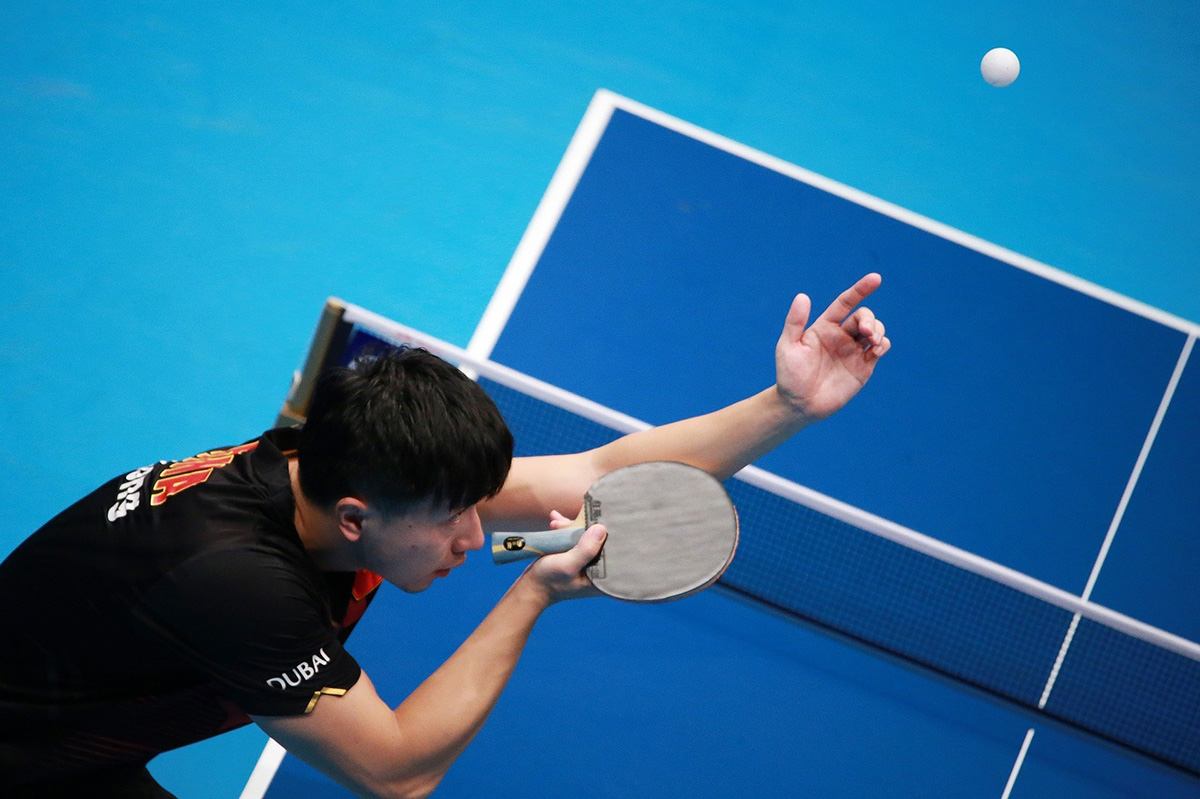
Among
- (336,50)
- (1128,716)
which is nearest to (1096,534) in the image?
(1128,716)

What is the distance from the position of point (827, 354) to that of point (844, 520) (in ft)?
5.42

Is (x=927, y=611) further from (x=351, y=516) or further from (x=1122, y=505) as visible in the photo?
(x=351, y=516)

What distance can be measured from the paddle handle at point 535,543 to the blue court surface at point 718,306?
5.82 feet

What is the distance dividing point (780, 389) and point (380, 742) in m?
1.23

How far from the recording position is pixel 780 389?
2.73 meters

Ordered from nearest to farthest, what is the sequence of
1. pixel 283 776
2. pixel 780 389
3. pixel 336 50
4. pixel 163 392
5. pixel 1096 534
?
pixel 780 389 → pixel 283 776 → pixel 1096 534 → pixel 163 392 → pixel 336 50

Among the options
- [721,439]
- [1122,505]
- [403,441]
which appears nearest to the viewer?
[403,441]

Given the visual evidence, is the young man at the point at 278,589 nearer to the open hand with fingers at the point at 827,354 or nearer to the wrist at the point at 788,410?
the open hand with fingers at the point at 827,354

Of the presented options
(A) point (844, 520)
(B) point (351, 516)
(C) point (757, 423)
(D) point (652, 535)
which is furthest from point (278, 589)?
(A) point (844, 520)

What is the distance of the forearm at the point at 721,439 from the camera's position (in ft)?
9.05

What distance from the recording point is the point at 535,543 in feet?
8.26

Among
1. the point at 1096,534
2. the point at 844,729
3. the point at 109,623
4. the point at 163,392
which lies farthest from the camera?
the point at 163,392

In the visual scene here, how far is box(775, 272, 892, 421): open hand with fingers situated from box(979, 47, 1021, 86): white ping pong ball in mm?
4266

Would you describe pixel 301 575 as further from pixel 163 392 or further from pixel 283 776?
pixel 163 392
